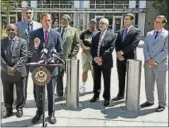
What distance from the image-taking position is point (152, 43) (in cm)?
634

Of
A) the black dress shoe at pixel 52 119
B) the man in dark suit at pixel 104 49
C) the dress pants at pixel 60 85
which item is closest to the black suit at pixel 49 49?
the black dress shoe at pixel 52 119

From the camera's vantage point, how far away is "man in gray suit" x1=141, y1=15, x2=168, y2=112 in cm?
627

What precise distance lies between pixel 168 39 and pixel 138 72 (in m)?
0.83

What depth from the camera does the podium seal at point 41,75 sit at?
5105 millimetres

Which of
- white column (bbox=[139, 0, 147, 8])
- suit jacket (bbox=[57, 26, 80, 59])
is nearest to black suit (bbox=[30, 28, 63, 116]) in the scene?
suit jacket (bbox=[57, 26, 80, 59])

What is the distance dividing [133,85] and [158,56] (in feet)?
2.39

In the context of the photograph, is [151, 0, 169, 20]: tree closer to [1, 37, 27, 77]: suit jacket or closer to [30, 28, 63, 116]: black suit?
[30, 28, 63, 116]: black suit

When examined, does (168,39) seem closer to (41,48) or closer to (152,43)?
(152,43)

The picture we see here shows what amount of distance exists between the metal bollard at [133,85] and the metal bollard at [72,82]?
3.23ft

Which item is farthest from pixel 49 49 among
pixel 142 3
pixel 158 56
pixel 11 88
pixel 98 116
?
pixel 142 3

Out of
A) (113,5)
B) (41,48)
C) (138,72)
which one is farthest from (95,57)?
(113,5)

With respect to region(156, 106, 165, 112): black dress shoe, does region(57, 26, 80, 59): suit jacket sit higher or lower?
higher

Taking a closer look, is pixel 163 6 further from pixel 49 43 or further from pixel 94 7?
pixel 49 43

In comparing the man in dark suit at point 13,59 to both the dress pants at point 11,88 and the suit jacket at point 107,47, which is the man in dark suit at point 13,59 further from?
the suit jacket at point 107,47
